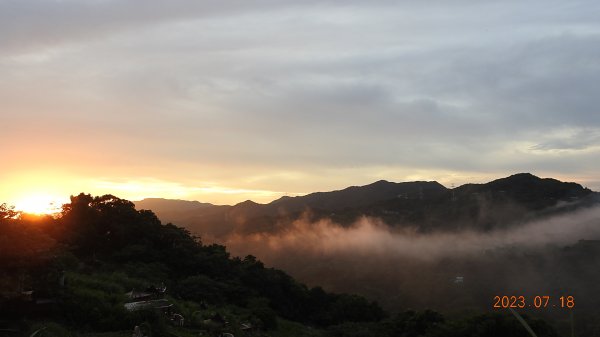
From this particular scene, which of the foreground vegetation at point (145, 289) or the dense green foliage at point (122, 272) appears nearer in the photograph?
the foreground vegetation at point (145, 289)

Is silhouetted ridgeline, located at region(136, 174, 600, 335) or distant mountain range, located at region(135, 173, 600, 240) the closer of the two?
silhouetted ridgeline, located at region(136, 174, 600, 335)

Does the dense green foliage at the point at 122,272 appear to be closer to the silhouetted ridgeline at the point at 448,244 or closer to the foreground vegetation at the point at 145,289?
the foreground vegetation at the point at 145,289

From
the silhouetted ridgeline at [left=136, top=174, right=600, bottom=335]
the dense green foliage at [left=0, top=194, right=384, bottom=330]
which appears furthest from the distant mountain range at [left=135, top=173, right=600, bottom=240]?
the dense green foliage at [left=0, top=194, right=384, bottom=330]

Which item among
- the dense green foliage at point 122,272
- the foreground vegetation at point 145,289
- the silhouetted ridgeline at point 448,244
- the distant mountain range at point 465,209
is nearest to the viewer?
the foreground vegetation at point 145,289

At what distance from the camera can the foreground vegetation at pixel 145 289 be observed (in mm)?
16328

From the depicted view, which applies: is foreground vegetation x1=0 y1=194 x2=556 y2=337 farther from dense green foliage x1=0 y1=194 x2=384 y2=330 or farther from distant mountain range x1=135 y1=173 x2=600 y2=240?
distant mountain range x1=135 y1=173 x2=600 y2=240

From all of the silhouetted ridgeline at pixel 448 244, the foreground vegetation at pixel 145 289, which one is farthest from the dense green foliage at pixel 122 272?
the silhouetted ridgeline at pixel 448 244

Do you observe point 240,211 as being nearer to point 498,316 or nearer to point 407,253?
point 407,253

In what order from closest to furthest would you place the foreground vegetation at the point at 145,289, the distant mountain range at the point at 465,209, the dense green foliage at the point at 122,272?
1. the foreground vegetation at the point at 145,289
2. the dense green foliage at the point at 122,272
3. the distant mountain range at the point at 465,209

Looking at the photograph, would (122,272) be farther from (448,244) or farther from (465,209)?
(465,209)

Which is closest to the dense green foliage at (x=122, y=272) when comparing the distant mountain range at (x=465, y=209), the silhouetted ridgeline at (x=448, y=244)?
the silhouetted ridgeline at (x=448, y=244)

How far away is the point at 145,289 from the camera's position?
25.3 m

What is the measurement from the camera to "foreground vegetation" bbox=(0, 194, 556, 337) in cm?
1633

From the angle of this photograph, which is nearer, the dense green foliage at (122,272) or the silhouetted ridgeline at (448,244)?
the dense green foliage at (122,272)
